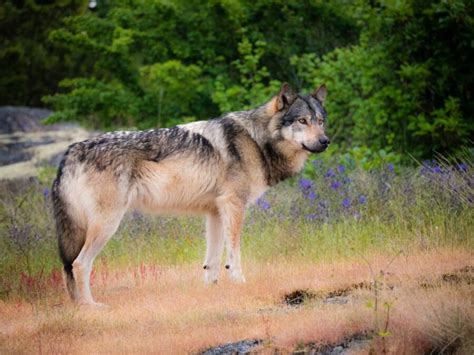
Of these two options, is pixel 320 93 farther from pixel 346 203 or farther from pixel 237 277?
pixel 237 277

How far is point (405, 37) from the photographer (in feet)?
38.2

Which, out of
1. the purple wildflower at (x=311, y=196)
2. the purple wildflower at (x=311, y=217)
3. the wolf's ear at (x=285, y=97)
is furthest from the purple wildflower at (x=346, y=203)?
the wolf's ear at (x=285, y=97)

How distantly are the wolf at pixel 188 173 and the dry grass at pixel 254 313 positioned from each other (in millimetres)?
502

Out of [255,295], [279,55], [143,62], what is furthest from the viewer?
[143,62]

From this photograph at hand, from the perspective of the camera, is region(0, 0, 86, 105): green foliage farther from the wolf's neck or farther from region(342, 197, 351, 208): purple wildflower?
the wolf's neck

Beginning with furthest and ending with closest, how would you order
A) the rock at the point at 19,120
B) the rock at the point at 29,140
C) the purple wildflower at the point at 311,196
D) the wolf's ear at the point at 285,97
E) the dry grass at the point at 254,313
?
the rock at the point at 19,120 < the rock at the point at 29,140 < the purple wildflower at the point at 311,196 < the wolf's ear at the point at 285,97 < the dry grass at the point at 254,313

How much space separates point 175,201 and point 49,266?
6.34 ft

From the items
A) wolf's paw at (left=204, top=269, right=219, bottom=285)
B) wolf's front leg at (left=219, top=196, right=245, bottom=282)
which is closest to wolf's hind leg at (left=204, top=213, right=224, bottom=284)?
wolf's paw at (left=204, top=269, right=219, bottom=285)

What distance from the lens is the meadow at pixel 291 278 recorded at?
5.30 metres

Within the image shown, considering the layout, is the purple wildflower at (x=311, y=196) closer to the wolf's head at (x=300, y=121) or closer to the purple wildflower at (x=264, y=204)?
the purple wildflower at (x=264, y=204)

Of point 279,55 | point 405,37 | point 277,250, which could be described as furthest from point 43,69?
point 277,250

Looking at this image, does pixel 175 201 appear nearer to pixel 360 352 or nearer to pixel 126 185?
pixel 126 185

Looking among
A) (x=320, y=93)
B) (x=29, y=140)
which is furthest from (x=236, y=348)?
(x=29, y=140)

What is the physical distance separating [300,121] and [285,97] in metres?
0.32
